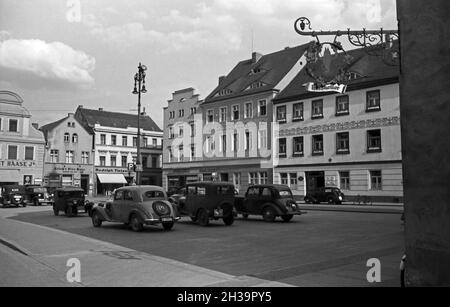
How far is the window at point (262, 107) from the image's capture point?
4862cm

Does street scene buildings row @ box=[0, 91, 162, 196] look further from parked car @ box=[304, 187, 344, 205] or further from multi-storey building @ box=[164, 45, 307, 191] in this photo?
parked car @ box=[304, 187, 344, 205]

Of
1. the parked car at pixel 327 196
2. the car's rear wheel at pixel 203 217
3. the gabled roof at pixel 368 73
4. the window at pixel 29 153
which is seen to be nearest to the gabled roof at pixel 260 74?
the gabled roof at pixel 368 73

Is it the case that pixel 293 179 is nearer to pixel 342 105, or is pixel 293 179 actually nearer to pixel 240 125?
pixel 342 105

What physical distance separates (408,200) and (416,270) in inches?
41.7

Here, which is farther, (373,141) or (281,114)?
(281,114)

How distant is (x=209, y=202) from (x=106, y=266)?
32.4 feet

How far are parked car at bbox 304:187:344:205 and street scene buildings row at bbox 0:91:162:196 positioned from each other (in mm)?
22243

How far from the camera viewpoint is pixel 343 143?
4134 centimetres

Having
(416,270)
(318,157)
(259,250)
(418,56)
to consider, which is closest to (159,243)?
(259,250)

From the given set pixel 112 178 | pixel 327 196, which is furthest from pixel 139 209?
pixel 112 178

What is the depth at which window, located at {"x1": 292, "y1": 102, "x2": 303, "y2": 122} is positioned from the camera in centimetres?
4500

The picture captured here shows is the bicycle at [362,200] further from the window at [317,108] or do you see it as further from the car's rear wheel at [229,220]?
the car's rear wheel at [229,220]

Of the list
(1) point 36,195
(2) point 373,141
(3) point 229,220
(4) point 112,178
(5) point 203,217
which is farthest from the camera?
(4) point 112,178

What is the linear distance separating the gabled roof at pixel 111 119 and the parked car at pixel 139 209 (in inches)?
1940
